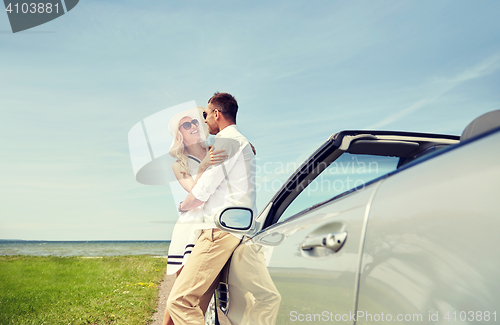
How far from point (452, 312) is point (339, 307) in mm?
358

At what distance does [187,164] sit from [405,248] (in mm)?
2001

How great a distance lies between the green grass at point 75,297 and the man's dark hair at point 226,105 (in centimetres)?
391

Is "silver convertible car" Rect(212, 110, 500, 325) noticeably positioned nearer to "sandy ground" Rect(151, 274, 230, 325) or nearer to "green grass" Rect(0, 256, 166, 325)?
"sandy ground" Rect(151, 274, 230, 325)

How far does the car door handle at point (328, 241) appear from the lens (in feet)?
3.57

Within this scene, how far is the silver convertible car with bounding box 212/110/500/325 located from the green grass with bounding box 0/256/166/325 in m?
4.49

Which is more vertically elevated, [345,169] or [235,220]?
[345,169]

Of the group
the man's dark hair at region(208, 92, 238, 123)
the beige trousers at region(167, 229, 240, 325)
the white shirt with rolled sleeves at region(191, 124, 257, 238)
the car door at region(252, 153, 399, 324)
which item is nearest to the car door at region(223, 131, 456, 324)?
the car door at region(252, 153, 399, 324)

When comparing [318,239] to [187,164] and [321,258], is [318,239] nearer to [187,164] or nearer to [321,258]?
[321,258]

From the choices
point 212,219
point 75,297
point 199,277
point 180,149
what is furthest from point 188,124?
point 75,297

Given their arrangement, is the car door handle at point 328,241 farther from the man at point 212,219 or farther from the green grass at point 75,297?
the green grass at point 75,297

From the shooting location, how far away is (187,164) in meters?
2.64

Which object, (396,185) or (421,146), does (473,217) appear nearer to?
(396,185)

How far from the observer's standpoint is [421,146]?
1.94 meters

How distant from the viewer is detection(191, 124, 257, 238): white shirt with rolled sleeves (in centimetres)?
A: 224
